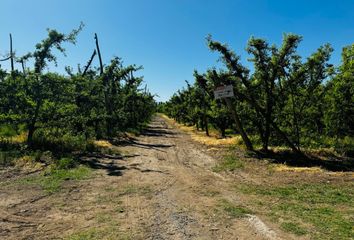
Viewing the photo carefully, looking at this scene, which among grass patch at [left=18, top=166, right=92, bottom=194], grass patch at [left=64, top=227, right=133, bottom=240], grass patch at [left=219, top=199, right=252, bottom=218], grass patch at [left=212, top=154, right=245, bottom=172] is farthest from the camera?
grass patch at [left=212, top=154, right=245, bottom=172]

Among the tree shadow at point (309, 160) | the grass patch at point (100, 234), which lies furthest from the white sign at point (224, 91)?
the grass patch at point (100, 234)

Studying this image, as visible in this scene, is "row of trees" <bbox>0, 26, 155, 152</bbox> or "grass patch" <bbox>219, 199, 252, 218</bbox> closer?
"grass patch" <bbox>219, 199, 252, 218</bbox>

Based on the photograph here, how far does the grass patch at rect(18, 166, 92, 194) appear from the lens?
857 centimetres

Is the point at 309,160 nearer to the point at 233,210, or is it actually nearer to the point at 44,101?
the point at 233,210

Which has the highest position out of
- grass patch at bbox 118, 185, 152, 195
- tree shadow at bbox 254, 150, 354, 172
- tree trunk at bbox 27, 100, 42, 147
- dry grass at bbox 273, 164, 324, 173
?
tree trunk at bbox 27, 100, 42, 147

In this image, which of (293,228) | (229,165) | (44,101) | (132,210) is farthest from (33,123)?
(293,228)

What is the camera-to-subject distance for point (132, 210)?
6.56 meters

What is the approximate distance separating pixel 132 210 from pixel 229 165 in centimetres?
655

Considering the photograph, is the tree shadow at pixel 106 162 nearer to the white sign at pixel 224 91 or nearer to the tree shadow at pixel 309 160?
the white sign at pixel 224 91

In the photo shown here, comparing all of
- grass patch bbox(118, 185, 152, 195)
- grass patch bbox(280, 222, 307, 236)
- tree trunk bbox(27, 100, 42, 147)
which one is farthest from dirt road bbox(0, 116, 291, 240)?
tree trunk bbox(27, 100, 42, 147)

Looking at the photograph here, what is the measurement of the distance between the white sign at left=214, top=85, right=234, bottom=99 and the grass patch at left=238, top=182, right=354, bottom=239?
22.0ft

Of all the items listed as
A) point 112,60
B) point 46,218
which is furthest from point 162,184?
point 112,60

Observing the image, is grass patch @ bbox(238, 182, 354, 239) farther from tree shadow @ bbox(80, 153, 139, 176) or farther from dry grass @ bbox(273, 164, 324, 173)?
tree shadow @ bbox(80, 153, 139, 176)

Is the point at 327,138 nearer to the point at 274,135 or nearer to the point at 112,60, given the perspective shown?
the point at 274,135
